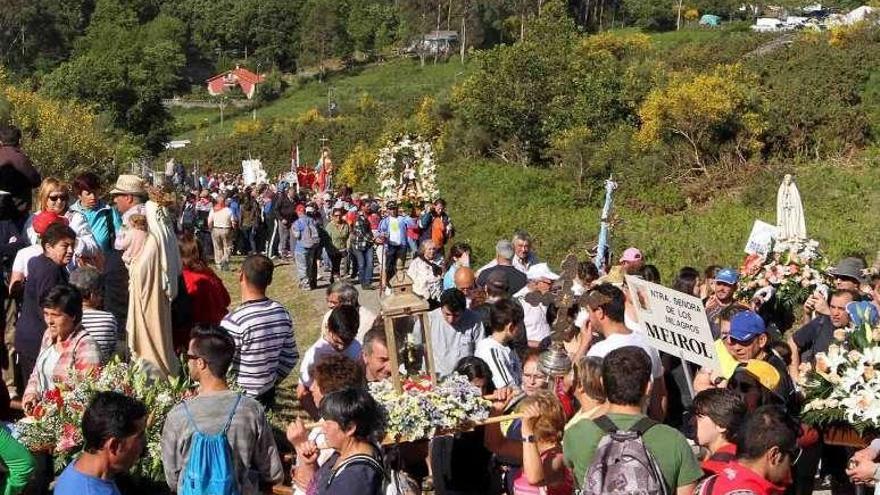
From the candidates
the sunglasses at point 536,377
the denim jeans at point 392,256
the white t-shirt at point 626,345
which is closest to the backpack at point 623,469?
the sunglasses at point 536,377

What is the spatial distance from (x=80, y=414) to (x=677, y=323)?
375 cm

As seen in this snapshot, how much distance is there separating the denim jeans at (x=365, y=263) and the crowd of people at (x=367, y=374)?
7536 millimetres

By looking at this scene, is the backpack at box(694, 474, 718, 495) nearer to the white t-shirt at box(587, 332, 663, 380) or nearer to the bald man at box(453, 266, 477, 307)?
the white t-shirt at box(587, 332, 663, 380)

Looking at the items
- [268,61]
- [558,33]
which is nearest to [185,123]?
[268,61]

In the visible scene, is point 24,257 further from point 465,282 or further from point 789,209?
point 789,209

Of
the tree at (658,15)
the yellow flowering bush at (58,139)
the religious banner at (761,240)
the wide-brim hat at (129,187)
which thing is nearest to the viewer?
the wide-brim hat at (129,187)

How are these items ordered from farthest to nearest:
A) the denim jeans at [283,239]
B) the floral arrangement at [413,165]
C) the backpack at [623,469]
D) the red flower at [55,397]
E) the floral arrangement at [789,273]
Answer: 1. the denim jeans at [283,239]
2. the floral arrangement at [413,165]
3. the floral arrangement at [789,273]
4. the red flower at [55,397]
5. the backpack at [623,469]

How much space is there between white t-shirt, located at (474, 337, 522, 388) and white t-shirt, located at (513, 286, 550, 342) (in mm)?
2044

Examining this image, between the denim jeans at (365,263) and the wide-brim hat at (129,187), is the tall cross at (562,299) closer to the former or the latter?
the wide-brim hat at (129,187)

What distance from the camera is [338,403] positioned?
4867 mm

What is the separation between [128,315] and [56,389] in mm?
2169

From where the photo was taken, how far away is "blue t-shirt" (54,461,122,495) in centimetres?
475

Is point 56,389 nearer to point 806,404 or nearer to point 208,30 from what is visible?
point 806,404

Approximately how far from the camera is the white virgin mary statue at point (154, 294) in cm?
838
